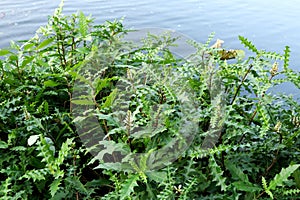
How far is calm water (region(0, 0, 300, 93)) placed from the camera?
14.9ft

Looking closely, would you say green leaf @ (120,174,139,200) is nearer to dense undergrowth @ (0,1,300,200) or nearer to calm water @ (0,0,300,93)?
dense undergrowth @ (0,1,300,200)

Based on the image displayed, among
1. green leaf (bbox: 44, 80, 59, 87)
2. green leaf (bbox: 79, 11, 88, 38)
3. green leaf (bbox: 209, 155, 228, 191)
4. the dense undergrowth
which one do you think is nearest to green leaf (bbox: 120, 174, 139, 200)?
the dense undergrowth

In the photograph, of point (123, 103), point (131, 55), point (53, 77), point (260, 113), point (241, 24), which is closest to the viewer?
point (260, 113)

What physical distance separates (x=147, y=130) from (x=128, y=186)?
19 cm

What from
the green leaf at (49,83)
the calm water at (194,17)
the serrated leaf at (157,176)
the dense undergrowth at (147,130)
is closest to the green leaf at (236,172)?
the dense undergrowth at (147,130)

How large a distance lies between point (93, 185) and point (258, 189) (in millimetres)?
561

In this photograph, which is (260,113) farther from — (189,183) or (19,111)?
(19,111)

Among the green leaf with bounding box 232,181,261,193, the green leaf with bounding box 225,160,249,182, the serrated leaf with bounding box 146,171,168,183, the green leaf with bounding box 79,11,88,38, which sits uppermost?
the green leaf with bounding box 79,11,88,38

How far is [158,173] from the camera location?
1.07 meters

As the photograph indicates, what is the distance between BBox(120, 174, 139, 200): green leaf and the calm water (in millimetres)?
3258

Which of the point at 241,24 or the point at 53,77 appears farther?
the point at 241,24

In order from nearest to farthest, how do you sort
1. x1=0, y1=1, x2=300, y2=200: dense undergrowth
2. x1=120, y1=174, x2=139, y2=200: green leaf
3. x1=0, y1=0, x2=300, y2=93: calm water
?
x1=120, y1=174, x2=139, y2=200: green leaf
x1=0, y1=1, x2=300, y2=200: dense undergrowth
x1=0, y1=0, x2=300, y2=93: calm water

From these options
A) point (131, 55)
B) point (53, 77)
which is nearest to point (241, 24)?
point (131, 55)

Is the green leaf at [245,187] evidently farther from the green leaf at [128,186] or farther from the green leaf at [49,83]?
the green leaf at [49,83]
